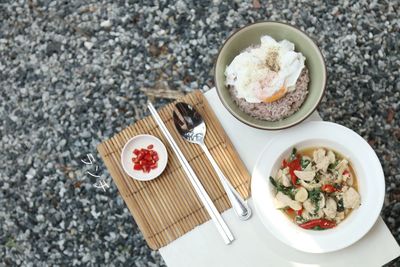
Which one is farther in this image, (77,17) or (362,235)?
(77,17)

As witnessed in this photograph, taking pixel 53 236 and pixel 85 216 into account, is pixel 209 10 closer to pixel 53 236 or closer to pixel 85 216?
pixel 85 216

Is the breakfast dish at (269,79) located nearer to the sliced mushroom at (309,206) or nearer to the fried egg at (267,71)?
the fried egg at (267,71)

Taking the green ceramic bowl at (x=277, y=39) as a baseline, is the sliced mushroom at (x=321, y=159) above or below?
below

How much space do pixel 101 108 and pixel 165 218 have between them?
28.8 inches

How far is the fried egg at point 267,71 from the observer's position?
1.47m

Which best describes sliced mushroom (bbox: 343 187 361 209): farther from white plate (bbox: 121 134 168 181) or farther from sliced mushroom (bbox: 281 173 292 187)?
white plate (bbox: 121 134 168 181)

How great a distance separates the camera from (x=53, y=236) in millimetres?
2143

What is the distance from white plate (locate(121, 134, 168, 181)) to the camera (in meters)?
1.63

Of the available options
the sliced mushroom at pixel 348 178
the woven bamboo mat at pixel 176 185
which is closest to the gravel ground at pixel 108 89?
the woven bamboo mat at pixel 176 185

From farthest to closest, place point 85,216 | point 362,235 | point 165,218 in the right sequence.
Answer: point 85,216 → point 165,218 → point 362,235

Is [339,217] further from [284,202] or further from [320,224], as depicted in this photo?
[284,202]

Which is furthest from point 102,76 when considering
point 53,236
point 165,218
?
point 165,218

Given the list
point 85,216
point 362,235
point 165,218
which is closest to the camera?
point 362,235

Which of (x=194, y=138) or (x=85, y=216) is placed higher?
(x=194, y=138)
